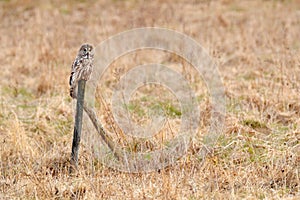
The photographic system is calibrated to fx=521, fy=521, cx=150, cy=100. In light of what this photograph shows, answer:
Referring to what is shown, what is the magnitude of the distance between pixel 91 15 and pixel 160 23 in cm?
229

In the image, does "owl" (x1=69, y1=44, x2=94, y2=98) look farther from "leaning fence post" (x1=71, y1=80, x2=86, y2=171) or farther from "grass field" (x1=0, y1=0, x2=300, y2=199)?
"grass field" (x1=0, y1=0, x2=300, y2=199)

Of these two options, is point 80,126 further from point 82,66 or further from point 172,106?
point 172,106

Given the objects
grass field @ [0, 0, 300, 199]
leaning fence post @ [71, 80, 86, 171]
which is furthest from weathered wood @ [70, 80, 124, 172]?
grass field @ [0, 0, 300, 199]

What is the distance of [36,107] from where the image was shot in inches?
253

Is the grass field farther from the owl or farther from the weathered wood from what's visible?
the owl

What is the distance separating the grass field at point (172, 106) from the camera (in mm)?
3996

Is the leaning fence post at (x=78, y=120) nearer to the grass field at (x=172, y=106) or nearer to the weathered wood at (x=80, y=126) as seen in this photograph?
the weathered wood at (x=80, y=126)

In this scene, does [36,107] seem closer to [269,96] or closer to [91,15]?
[269,96]

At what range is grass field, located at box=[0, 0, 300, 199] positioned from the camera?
400 cm

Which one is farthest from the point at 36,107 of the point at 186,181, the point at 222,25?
the point at 222,25

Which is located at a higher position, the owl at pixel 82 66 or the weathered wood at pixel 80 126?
the owl at pixel 82 66

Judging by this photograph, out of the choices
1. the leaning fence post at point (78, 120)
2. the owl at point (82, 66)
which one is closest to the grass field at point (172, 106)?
the leaning fence post at point (78, 120)

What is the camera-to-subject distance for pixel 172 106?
6.29 m

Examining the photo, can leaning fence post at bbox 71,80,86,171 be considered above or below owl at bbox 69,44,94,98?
below
